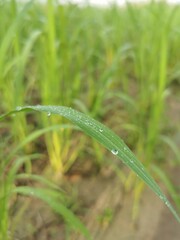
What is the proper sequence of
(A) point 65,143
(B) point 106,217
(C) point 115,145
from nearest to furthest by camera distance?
1. (C) point 115,145
2. (B) point 106,217
3. (A) point 65,143

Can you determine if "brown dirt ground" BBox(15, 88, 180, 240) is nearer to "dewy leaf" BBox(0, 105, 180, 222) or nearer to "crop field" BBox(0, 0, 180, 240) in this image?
"crop field" BBox(0, 0, 180, 240)

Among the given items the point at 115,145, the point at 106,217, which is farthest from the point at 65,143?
the point at 115,145

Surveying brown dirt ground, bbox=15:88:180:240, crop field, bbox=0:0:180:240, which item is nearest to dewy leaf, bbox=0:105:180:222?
crop field, bbox=0:0:180:240

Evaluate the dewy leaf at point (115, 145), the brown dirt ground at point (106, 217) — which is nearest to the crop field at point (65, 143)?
the brown dirt ground at point (106, 217)

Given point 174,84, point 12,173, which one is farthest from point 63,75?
point 174,84

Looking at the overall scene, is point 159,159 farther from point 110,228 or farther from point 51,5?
point 51,5

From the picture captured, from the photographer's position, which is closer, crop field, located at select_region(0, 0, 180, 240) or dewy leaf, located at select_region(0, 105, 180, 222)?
dewy leaf, located at select_region(0, 105, 180, 222)

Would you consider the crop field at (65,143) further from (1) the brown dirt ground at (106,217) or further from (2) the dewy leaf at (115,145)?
(2) the dewy leaf at (115,145)

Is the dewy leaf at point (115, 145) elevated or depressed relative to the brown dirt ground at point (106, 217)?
elevated

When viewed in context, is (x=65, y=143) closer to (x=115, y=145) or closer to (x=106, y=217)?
(x=106, y=217)

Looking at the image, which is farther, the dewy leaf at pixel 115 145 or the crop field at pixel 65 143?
the crop field at pixel 65 143

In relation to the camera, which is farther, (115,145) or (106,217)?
(106,217)
